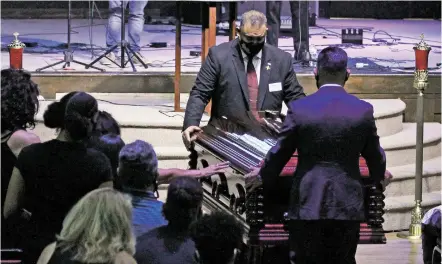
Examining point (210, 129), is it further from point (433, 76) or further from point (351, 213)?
point (433, 76)

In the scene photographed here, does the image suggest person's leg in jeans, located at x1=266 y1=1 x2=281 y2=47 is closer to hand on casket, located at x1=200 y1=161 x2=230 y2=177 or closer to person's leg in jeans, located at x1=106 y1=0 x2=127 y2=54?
person's leg in jeans, located at x1=106 y1=0 x2=127 y2=54

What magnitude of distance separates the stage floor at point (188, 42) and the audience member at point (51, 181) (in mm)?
4503

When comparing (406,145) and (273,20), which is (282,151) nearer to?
(406,145)

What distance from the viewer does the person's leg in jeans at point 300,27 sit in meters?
9.48

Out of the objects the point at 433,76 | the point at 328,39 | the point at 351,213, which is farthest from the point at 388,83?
the point at 351,213

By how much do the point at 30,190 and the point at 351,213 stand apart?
4.21ft

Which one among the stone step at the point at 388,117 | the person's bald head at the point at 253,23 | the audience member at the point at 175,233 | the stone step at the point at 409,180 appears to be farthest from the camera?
the stone step at the point at 388,117

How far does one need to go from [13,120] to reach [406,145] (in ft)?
13.6

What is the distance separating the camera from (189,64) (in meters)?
9.22

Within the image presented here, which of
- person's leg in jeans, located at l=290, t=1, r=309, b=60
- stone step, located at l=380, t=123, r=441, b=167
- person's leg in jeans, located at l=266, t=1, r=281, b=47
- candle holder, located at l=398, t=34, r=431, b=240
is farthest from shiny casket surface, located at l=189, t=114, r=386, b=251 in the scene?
person's leg in jeans, located at l=290, t=1, r=309, b=60

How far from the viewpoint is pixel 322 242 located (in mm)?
4090

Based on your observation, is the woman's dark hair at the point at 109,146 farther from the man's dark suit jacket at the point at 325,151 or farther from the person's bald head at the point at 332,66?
the person's bald head at the point at 332,66

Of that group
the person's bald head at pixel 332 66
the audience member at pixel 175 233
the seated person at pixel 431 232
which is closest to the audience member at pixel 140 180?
the audience member at pixel 175 233

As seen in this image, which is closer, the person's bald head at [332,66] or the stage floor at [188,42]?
the person's bald head at [332,66]
